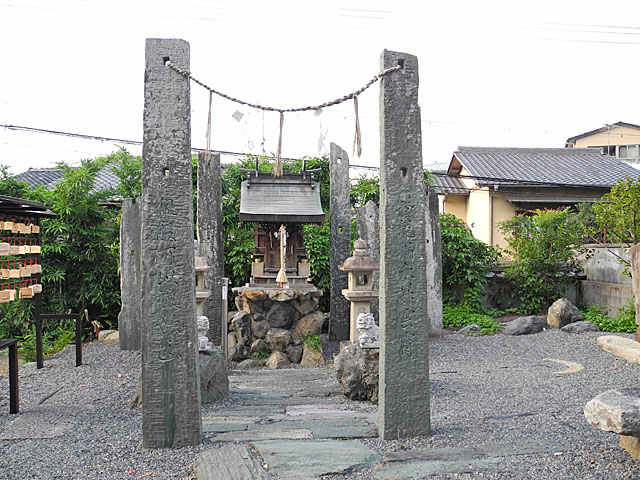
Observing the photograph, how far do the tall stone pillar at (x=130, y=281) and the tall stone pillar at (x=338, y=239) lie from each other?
3.70 metres

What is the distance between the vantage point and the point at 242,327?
9156 mm

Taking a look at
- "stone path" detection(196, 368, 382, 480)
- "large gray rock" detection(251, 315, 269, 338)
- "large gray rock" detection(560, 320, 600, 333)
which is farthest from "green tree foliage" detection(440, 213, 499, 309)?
"stone path" detection(196, 368, 382, 480)

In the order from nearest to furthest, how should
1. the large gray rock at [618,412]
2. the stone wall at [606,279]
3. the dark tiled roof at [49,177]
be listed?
the large gray rock at [618,412] → the stone wall at [606,279] → the dark tiled roof at [49,177]

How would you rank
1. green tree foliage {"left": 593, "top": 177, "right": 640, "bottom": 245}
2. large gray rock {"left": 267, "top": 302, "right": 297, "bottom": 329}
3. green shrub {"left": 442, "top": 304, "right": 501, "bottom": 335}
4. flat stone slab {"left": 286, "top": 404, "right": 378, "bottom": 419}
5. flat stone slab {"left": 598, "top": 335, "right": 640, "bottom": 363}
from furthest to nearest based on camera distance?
green shrub {"left": 442, "top": 304, "right": 501, "bottom": 335}, green tree foliage {"left": 593, "top": 177, "right": 640, "bottom": 245}, large gray rock {"left": 267, "top": 302, "right": 297, "bottom": 329}, flat stone slab {"left": 598, "top": 335, "right": 640, "bottom": 363}, flat stone slab {"left": 286, "top": 404, "right": 378, "bottom": 419}

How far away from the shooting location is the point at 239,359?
9.03m

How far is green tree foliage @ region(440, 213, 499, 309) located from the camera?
12078 millimetres

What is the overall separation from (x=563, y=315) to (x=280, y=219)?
619 centimetres

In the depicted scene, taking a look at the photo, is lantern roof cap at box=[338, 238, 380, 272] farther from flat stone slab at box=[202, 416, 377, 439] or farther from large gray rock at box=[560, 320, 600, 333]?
large gray rock at box=[560, 320, 600, 333]

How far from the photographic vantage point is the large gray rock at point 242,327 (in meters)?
9.15

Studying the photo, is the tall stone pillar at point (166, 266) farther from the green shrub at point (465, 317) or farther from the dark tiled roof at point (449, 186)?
the dark tiled roof at point (449, 186)

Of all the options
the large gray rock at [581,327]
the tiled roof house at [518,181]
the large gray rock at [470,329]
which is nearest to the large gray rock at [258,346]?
the large gray rock at [470,329]

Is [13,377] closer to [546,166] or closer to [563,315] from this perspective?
[563,315]

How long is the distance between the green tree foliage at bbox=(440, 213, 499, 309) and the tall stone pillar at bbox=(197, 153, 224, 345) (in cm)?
534

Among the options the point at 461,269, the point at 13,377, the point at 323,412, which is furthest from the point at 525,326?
the point at 13,377
